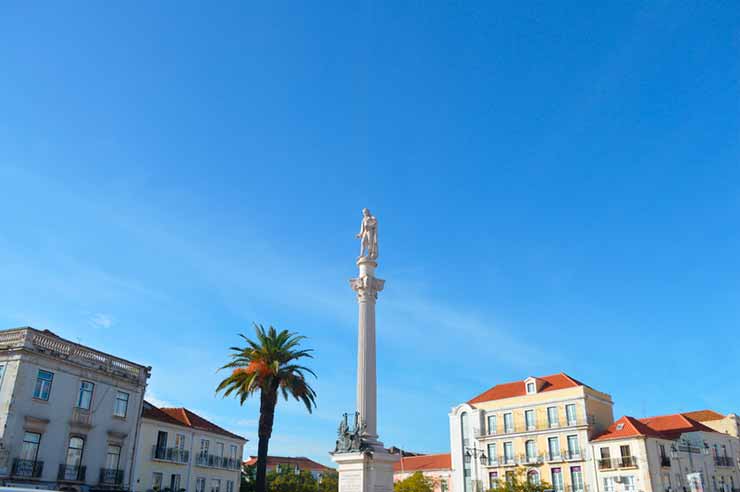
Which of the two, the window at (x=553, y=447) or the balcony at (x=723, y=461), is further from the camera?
the window at (x=553, y=447)

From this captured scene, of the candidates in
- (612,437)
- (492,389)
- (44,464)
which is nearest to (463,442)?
(492,389)

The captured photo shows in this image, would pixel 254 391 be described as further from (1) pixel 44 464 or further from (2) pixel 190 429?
(2) pixel 190 429

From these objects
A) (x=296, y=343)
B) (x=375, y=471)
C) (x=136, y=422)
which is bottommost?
(x=375, y=471)

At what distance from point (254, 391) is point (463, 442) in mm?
38118

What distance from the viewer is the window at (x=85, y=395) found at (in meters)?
36.3

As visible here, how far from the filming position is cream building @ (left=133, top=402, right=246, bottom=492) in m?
43.8

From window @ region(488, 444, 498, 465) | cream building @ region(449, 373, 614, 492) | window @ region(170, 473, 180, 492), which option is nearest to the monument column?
window @ region(170, 473, 180, 492)

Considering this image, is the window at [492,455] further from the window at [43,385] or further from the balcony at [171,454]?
the window at [43,385]

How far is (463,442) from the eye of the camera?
67000mm

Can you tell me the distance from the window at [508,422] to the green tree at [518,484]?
4.17 meters

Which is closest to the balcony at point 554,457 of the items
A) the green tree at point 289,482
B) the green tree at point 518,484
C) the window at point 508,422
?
the green tree at point 518,484

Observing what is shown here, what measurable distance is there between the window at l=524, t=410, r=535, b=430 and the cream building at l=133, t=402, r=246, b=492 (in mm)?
27629

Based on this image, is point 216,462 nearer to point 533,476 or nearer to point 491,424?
point 491,424

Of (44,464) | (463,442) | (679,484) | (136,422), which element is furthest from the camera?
(463,442)
